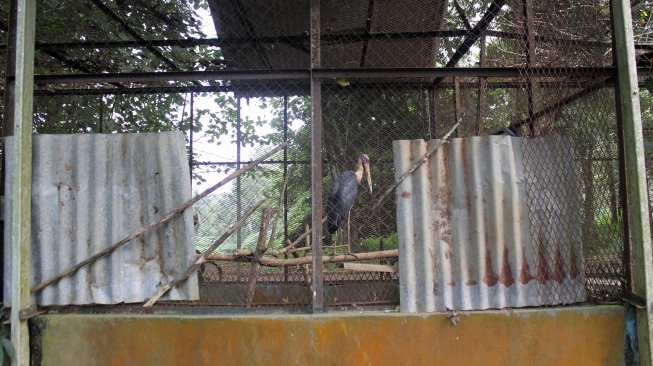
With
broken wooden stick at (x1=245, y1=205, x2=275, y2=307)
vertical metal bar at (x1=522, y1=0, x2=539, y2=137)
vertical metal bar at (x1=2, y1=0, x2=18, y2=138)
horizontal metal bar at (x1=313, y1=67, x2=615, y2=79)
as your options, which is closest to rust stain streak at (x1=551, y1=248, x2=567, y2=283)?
vertical metal bar at (x1=522, y1=0, x2=539, y2=137)

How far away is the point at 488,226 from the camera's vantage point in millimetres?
3137

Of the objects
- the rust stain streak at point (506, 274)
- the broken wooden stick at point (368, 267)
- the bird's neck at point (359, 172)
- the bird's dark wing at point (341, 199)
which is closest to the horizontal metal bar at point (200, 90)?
the bird's neck at point (359, 172)

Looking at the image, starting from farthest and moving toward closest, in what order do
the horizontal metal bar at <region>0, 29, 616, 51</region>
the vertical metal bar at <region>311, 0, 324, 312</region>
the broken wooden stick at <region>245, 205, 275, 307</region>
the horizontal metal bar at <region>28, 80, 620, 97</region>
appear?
1. the horizontal metal bar at <region>28, 80, 620, 97</region>
2. the horizontal metal bar at <region>0, 29, 616, 51</region>
3. the broken wooden stick at <region>245, 205, 275, 307</region>
4. the vertical metal bar at <region>311, 0, 324, 312</region>

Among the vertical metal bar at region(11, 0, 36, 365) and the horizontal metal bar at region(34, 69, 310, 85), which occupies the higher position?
the horizontal metal bar at region(34, 69, 310, 85)

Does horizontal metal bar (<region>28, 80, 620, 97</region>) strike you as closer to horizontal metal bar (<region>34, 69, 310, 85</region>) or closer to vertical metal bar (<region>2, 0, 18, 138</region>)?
horizontal metal bar (<region>34, 69, 310, 85</region>)

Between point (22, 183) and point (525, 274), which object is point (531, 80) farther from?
point (22, 183)

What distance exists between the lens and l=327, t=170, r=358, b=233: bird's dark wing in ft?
17.6

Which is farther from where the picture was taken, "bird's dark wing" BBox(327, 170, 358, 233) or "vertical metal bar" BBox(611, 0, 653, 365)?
"bird's dark wing" BBox(327, 170, 358, 233)

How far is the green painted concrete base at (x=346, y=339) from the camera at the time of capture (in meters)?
2.88

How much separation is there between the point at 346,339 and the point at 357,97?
5016 mm

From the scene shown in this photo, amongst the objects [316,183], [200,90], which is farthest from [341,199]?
[200,90]

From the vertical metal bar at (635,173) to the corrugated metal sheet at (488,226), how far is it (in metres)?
0.36

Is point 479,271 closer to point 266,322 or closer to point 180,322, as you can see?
point 266,322

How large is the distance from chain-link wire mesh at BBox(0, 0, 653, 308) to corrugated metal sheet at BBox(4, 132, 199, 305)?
58 cm
